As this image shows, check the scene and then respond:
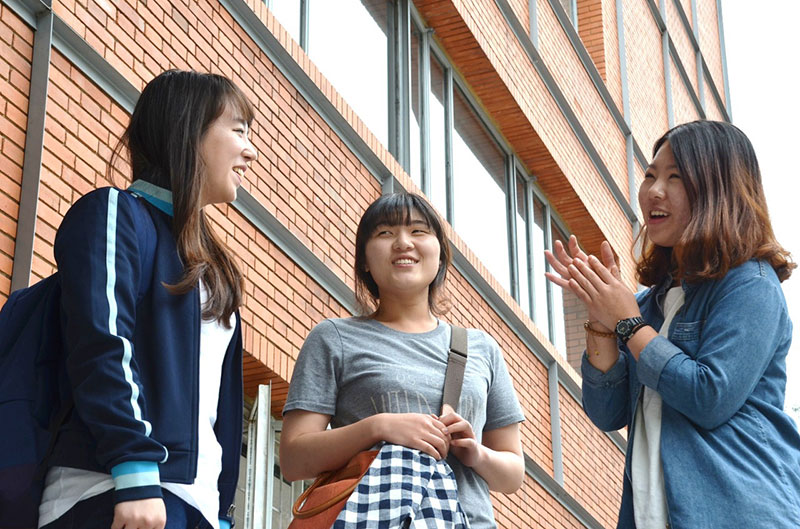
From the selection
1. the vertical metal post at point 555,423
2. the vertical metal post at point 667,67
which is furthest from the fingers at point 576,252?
the vertical metal post at point 667,67

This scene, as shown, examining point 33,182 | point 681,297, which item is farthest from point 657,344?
point 33,182

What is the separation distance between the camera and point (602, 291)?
11.3 ft

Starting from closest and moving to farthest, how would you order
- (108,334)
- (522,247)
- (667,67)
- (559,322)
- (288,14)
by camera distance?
1. (108,334)
2. (288,14)
3. (522,247)
4. (559,322)
5. (667,67)

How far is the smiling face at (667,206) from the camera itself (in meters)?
3.48

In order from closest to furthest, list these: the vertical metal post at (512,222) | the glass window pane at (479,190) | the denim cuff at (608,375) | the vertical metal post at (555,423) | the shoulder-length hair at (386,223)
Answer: the denim cuff at (608,375) < the shoulder-length hair at (386,223) < the glass window pane at (479,190) < the vertical metal post at (555,423) < the vertical metal post at (512,222)

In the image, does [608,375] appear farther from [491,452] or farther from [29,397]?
[29,397]

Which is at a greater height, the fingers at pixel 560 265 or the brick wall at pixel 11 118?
the brick wall at pixel 11 118

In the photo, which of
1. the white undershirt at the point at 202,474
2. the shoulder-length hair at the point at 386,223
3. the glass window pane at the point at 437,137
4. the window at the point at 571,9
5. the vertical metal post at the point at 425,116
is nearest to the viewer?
the white undershirt at the point at 202,474

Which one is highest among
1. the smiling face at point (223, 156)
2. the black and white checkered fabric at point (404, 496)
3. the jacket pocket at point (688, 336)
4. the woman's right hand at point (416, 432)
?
the smiling face at point (223, 156)

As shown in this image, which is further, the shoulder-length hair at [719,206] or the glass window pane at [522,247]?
the glass window pane at [522,247]

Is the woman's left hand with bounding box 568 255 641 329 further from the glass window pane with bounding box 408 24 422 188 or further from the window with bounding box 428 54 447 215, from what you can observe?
the window with bounding box 428 54 447 215

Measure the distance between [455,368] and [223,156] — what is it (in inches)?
36.4

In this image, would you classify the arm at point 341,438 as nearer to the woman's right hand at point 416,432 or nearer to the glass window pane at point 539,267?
the woman's right hand at point 416,432

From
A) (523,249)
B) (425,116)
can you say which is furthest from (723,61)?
(425,116)
